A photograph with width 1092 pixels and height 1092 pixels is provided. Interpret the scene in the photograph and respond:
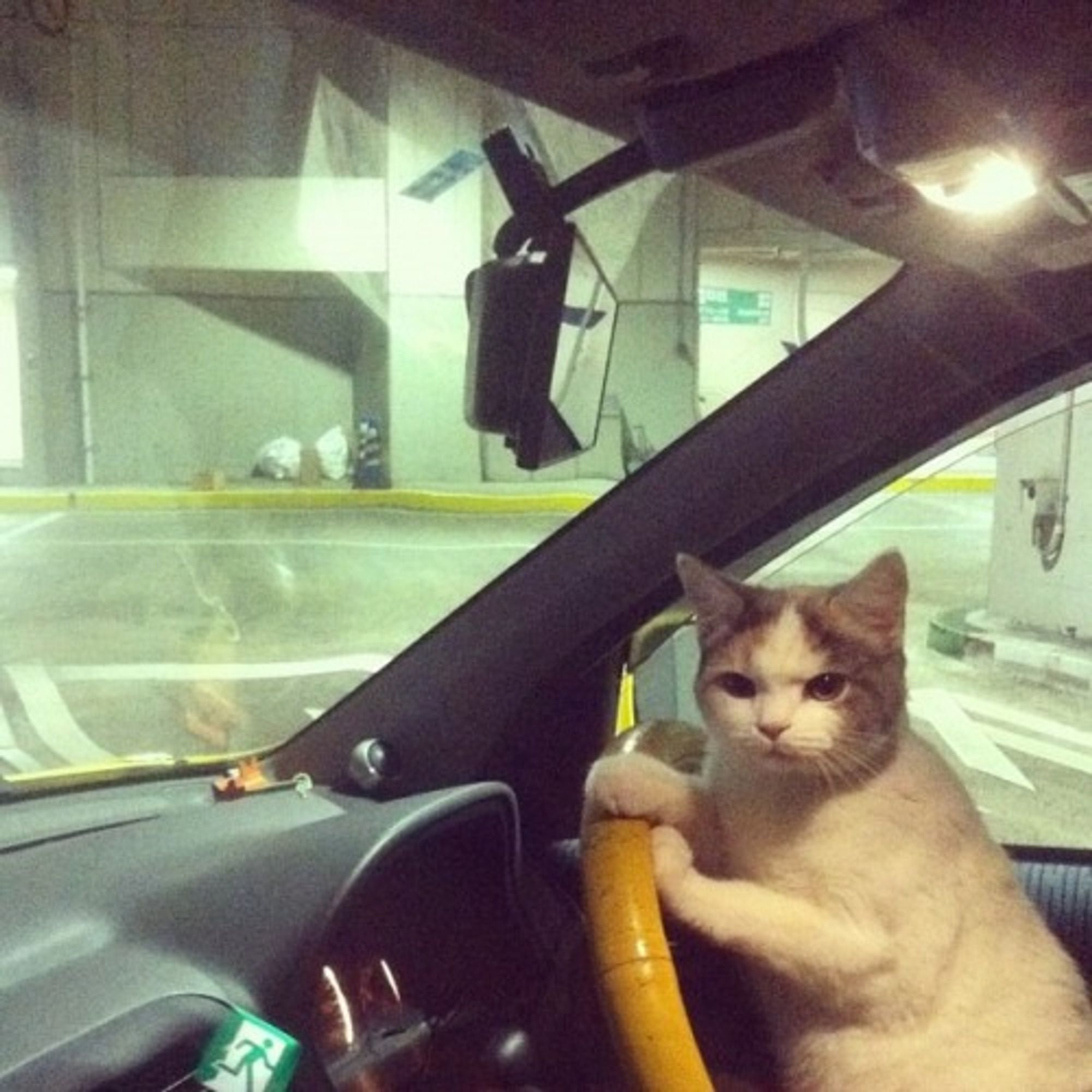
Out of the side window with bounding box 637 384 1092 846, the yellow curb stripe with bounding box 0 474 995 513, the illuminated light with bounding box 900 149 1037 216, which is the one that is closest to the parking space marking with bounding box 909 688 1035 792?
the side window with bounding box 637 384 1092 846

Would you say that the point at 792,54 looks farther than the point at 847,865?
No

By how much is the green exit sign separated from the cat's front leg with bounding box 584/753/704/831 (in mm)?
6707

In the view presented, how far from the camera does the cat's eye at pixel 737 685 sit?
5.73ft

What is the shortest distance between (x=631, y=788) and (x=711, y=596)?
0.25 m

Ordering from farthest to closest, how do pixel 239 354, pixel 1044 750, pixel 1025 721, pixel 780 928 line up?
1. pixel 239 354
2. pixel 1025 721
3. pixel 1044 750
4. pixel 780 928

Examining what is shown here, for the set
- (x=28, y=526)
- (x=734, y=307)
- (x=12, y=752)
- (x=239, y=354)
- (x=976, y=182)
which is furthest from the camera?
(x=239, y=354)

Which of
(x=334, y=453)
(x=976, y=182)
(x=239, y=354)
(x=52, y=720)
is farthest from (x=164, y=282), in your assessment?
(x=976, y=182)

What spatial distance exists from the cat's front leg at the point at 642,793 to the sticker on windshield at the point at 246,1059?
0.43 m

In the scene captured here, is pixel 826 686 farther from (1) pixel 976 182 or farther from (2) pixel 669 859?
(1) pixel 976 182

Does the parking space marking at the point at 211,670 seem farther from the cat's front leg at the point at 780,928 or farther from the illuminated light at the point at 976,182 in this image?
the illuminated light at the point at 976,182

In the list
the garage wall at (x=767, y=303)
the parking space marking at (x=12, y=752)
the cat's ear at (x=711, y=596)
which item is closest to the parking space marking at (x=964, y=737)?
the garage wall at (x=767, y=303)

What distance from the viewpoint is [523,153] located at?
1524 mm

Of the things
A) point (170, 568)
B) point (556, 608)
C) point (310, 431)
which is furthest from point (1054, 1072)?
point (310, 431)

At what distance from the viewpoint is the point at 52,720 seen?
154 inches
